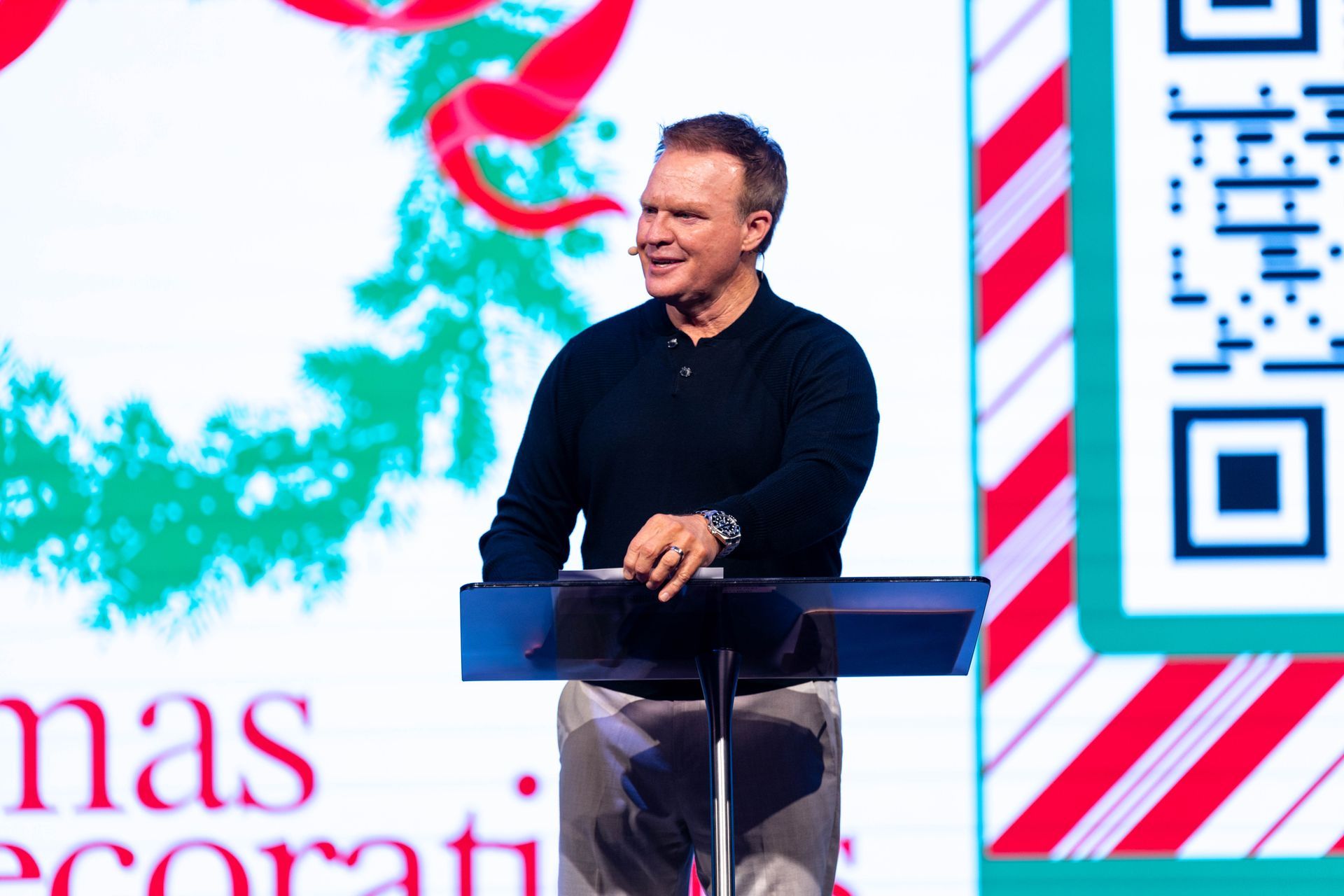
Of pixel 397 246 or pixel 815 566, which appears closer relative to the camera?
pixel 815 566

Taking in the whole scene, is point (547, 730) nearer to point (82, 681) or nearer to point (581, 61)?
point (82, 681)

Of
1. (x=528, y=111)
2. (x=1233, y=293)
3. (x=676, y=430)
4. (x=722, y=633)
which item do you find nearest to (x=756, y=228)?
(x=676, y=430)

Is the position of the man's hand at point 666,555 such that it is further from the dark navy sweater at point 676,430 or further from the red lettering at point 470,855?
the red lettering at point 470,855

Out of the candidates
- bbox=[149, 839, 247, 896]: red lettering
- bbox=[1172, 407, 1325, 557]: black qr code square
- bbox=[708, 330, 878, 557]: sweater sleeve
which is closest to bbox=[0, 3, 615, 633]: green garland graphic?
bbox=[149, 839, 247, 896]: red lettering

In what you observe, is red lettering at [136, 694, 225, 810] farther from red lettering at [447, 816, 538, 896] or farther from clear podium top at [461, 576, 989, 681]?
clear podium top at [461, 576, 989, 681]

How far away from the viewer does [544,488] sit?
186cm

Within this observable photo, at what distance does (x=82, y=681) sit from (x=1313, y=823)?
218 cm

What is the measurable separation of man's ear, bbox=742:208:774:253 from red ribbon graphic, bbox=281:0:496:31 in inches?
40.8

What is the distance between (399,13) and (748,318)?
1.14 metres

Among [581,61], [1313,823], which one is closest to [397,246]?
[581,61]

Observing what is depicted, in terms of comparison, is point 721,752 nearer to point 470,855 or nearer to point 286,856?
point 470,855

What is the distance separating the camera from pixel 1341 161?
264cm

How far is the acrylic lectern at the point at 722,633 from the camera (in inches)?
50.3

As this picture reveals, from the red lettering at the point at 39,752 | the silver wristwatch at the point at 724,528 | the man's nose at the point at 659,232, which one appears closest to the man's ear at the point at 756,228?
the man's nose at the point at 659,232
